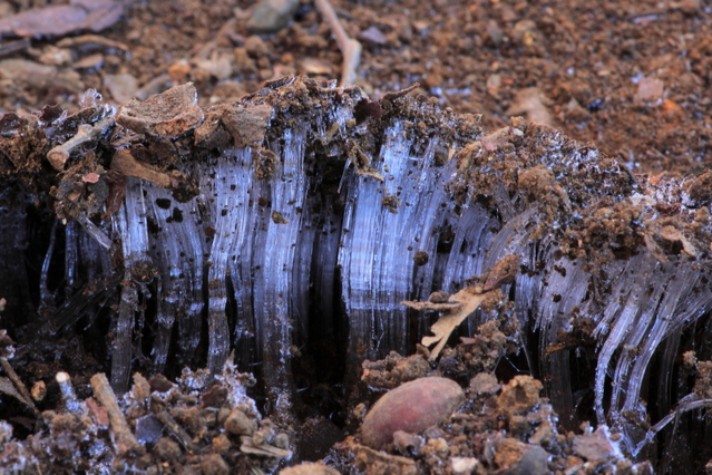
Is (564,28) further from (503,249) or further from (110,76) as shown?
(503,249)

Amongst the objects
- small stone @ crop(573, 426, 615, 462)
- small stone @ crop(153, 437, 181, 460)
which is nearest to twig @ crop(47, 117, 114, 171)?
small stone @ crop(153, 437, 181, 460)

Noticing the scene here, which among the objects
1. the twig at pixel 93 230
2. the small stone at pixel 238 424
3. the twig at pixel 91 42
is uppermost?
the twig at pixel 91 42

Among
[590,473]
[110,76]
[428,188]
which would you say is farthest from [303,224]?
[110,76]

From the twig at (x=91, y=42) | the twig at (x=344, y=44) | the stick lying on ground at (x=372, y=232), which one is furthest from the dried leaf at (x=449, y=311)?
the twig at (x=91, y=42)

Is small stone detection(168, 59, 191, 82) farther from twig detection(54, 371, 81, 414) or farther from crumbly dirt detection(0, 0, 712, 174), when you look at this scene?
twig detection(54, 371, 81, 414)

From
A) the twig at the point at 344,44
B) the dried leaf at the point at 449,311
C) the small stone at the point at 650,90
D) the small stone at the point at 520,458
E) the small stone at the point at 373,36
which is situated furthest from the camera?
the small stone at the point at 373,36

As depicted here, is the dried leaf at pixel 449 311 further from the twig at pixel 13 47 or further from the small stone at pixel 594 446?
the twig at pixel 13 47

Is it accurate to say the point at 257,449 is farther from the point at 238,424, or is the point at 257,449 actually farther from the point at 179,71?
the point at 179,71

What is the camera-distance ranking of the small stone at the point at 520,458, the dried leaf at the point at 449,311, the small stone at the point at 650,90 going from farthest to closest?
the small stone at the point at 650,90 → the dried leaf at the point at 449,311 → the small stone at the point at 520,458

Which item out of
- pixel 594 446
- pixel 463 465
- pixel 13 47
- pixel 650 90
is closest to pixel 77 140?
pixel 463 465
